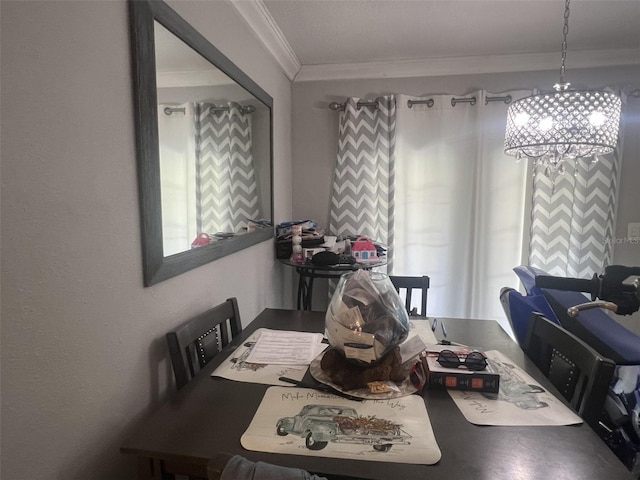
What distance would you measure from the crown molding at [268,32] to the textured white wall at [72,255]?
66cm

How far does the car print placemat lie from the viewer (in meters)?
0.76

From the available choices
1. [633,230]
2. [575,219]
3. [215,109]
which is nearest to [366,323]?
[215,109]

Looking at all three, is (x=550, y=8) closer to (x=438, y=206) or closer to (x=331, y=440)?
(x=438, y=206)

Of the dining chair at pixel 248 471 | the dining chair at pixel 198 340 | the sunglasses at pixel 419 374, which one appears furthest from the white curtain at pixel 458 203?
the dining chair at pixel 248 471

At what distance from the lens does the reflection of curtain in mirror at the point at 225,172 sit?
138cm

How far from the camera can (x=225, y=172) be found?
160cm

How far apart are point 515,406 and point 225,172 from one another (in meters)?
1.31

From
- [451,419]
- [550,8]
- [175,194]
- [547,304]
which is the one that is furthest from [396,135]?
[451,419]

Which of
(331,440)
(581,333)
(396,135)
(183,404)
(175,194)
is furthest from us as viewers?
(396,135)

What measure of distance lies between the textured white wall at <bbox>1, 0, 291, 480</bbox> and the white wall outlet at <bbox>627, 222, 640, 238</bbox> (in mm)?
2978

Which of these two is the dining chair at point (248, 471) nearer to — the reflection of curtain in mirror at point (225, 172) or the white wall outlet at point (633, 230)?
the reflection of curtain in mirror at point (225, 172)

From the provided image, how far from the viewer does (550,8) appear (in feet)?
6.16

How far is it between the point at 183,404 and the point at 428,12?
2064 mm

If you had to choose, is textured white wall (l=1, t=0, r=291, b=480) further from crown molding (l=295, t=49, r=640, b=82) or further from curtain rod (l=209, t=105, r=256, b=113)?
crown molding (l=295, t=49, r=640, b=82)
